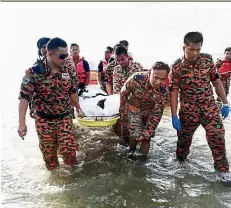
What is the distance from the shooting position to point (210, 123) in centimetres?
382

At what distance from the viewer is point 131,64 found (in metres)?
5.14

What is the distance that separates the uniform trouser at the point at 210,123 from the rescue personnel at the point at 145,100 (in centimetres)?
34

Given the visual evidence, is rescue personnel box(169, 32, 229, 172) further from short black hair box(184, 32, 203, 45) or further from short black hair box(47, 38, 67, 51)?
short black hair box(47, 38, 67, 51)

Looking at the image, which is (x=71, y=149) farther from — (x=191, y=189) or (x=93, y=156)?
(x=191, y=189)

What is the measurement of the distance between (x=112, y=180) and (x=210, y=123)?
4.91 feet

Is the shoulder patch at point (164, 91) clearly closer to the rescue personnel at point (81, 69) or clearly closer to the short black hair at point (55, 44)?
the short black hair at point (55, 44)

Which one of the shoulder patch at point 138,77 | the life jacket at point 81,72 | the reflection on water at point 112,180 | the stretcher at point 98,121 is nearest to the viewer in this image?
the reflection on water at point 112,180

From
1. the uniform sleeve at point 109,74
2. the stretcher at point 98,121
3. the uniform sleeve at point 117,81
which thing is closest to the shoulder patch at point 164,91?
the stretcher at point 98,121

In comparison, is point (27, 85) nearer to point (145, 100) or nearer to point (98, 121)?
point (98, 121)

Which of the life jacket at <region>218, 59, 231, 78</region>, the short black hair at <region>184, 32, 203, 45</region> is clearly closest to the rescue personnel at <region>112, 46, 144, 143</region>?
the short black hair at <region>184, 32, 203, 45</region>

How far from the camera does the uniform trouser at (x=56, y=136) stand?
3.64m

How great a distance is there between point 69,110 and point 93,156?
1458 millimetres

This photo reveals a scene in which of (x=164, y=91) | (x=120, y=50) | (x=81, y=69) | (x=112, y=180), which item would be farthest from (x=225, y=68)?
(x=112, y=180)

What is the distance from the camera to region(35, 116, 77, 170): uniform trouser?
3639 mm
